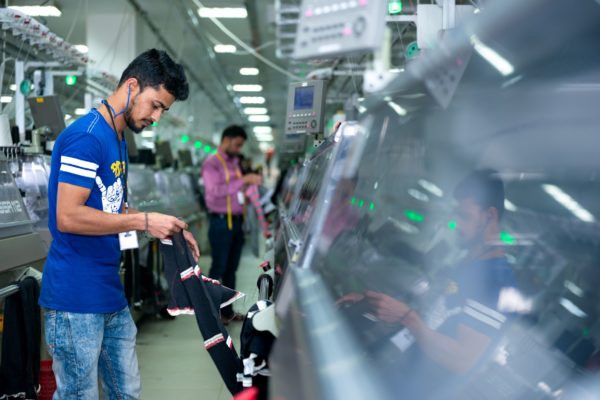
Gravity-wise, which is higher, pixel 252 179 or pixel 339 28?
pixel 339 28

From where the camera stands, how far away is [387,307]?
5.73 feet

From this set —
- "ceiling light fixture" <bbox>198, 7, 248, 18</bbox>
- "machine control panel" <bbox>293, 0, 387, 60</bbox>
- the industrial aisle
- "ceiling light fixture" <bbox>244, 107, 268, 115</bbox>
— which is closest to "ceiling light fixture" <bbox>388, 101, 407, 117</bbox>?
"machine control panel" <bbox>293, 0, 387, 60</bbox>

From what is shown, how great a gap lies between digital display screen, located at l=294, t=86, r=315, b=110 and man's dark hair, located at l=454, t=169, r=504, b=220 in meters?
2.32

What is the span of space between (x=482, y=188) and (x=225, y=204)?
11.7ft

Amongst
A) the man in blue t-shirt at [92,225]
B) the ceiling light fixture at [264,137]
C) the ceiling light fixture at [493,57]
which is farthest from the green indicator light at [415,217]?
the ceiling light fixture at [264,137]

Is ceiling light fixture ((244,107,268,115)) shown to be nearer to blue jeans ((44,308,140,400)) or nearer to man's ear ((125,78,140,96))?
man's ear ((125,78,140,96))

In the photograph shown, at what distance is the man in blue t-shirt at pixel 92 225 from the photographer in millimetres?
1927

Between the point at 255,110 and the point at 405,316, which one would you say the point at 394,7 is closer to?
the point at 405,316

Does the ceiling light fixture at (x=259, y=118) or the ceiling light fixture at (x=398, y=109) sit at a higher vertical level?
the ceiling light fixture at (x=398, y=109)

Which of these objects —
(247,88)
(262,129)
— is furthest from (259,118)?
(247,88)

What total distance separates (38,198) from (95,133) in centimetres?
217

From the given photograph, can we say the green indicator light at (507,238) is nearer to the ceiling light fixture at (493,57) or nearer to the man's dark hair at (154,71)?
the ceiling light fixture at (493,57)

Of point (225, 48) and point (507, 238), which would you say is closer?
point (507, 238)

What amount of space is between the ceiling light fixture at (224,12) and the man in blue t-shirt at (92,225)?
6077mm
